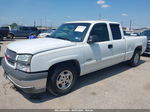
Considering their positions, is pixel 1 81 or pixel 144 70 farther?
pixel 144 70

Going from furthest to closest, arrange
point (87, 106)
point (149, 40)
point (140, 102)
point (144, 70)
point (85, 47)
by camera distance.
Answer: point (149, 40) < point (144, 70) < point (85, 47) < point (140, 102) < point (87, 106)

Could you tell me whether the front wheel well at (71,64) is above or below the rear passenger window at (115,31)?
below

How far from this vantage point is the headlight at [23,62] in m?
2.89

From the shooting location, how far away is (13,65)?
3199 mm

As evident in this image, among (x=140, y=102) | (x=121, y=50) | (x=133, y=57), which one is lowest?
(x=140, y=102)

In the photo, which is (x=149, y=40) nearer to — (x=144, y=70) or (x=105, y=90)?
(x=144, y=70)

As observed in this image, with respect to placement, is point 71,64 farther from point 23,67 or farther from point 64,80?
point 23,67

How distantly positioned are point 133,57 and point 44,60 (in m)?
4.40

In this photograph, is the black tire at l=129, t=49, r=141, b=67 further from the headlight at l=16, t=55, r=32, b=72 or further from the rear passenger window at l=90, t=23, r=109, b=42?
the headlight at l=16, t=55, r=32, b=72

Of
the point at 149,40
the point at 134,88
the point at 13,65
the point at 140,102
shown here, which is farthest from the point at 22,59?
the point at 149,40

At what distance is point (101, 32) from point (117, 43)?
0.80 m

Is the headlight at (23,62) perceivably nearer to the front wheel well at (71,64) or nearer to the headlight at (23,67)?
the headlight at (23,67)

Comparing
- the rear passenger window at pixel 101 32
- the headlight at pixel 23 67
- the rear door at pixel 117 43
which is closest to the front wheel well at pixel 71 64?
the headlight at pixel 23 67

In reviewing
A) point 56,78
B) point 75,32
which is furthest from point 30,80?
point 75,32
